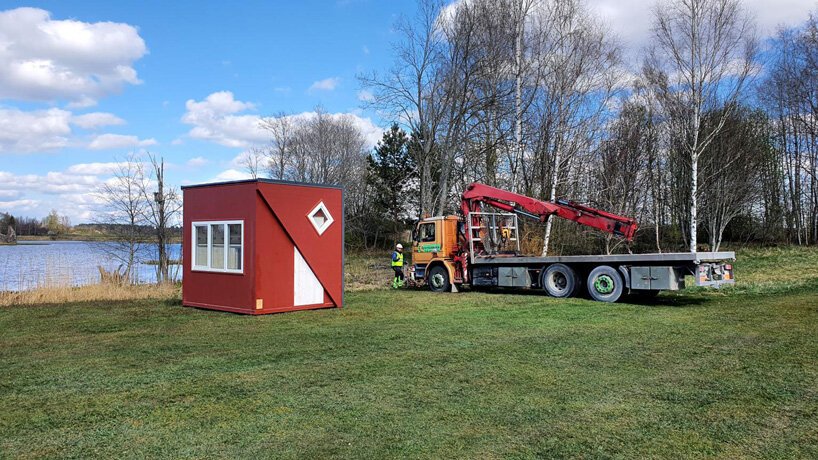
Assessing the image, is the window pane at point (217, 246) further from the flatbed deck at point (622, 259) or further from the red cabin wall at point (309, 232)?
the flatbed deck at point (622, 259)

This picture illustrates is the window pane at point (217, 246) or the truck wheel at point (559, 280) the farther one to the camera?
the truck wheel at point (559, 280)

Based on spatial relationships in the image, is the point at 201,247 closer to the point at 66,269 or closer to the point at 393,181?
the point at 66,269

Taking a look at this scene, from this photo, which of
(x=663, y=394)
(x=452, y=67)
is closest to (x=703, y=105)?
(x=452, y=67)

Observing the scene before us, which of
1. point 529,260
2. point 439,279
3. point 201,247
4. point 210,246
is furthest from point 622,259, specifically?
point 201,247

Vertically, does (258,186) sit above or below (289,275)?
above

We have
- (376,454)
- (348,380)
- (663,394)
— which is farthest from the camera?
(348,380)

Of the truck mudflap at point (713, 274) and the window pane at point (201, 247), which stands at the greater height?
the window pane at point (201, 247)

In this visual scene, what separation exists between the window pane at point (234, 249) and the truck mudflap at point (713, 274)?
10169 mm

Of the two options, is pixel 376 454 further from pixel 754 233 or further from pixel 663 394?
pixel 754 233

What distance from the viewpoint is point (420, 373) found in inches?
254

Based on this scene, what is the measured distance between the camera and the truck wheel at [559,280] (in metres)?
14.7

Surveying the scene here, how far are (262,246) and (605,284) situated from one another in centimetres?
832

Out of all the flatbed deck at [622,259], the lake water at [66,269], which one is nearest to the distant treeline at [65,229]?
the lake water at [66,269]

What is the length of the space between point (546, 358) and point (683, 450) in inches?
125
